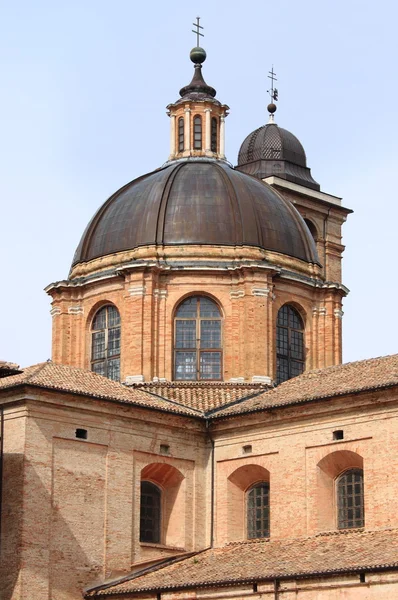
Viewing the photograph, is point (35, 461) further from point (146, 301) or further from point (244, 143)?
point (244, 143)

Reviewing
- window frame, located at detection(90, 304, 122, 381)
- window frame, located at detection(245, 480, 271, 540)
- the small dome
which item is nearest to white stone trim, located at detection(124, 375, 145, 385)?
window frame, located at detection(90, 304, 122, 381)

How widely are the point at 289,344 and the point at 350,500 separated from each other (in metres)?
8.60

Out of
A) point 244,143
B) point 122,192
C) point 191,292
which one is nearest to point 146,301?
point 191,292

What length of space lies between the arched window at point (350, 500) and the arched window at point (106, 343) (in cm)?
921

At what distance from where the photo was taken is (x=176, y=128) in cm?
4484

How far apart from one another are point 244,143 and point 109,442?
71.3ft

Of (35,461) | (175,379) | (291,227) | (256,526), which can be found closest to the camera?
(35,461)

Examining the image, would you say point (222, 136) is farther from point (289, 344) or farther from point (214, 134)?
point (289, 344)

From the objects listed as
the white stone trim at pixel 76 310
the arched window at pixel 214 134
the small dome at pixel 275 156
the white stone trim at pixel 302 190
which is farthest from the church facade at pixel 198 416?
the small dome at pixel 275 156

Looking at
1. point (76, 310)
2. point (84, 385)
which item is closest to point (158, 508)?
point (84, 385)

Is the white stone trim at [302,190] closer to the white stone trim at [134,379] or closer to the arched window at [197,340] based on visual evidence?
the arched window at [197,340]

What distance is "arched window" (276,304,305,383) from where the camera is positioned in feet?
134

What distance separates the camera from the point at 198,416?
118 feet

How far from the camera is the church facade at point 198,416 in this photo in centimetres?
3209
